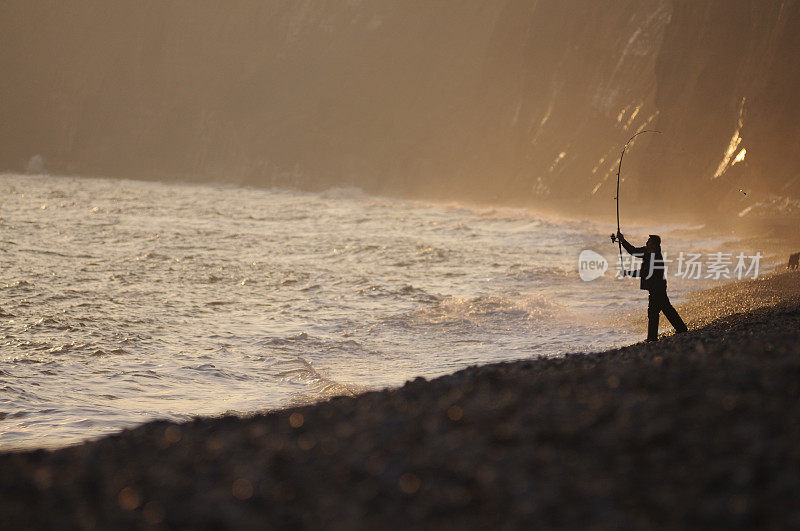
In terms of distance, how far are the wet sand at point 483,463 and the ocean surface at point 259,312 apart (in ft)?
10.5

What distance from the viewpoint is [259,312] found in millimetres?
14891

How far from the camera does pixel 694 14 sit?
37.0 metres

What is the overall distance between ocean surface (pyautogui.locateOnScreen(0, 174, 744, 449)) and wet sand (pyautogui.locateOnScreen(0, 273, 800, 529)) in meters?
3.21

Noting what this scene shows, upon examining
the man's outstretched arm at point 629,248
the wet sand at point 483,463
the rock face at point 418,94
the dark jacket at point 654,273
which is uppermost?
the rock face at point 418,94

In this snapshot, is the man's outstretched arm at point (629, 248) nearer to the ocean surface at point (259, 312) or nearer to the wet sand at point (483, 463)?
the ocean surface at point (259, 312)

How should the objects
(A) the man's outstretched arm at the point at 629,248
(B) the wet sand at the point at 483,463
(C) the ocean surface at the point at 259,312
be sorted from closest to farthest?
(B) the wet sand at the point at 483,463 → (C) the ocean surface at the point at 259,312 → (A) the man's outstretched arm at the point at 629,248

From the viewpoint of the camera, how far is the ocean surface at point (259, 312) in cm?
938

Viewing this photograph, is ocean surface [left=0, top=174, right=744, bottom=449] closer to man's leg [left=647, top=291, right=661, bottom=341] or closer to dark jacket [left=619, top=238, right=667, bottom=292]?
man's leg [left=647, top=291, right=661, bottom=341]

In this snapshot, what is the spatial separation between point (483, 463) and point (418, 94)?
211 ft

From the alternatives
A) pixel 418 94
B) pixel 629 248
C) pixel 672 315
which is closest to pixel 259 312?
pixel 629 248

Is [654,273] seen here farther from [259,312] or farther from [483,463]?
[259,312]

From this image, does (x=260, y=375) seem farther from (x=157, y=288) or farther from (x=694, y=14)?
(x=694, y=14)

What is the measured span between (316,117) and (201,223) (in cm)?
4180

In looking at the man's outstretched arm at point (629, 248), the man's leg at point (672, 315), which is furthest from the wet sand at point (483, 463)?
the man's outstretched arm at point (629, 248)
